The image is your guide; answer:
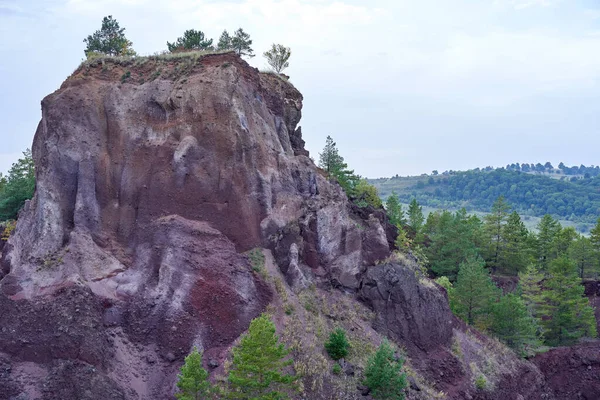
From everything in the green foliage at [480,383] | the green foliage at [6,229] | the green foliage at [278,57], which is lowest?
the green foliage at [480,383]

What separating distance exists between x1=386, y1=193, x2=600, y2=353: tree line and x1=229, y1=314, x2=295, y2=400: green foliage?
58.1 ft

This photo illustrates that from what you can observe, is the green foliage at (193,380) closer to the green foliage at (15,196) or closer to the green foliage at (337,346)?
the green foliage at (337,346)

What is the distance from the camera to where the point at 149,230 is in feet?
87.3

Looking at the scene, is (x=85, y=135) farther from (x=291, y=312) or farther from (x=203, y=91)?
(x=291, y=312)

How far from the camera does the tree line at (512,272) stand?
4056 cm

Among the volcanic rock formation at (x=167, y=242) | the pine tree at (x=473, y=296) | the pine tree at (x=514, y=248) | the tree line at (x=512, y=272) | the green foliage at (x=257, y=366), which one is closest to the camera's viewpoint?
the green foliage at (x=257, y=366)

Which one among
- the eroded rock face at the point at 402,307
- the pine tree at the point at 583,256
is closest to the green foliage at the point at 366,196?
the eroded rock face at the point at 402,307

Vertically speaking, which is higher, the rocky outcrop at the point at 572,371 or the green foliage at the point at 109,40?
the green foliage at the point at 109,40

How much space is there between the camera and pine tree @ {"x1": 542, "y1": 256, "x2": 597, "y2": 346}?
4569 centimetres

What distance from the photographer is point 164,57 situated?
31.1 metres

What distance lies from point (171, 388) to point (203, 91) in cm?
1423

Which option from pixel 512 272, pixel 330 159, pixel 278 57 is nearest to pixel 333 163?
pixel 330 159

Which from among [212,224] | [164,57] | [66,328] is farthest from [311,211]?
[66,328]

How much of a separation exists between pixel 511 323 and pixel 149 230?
26.5 m
